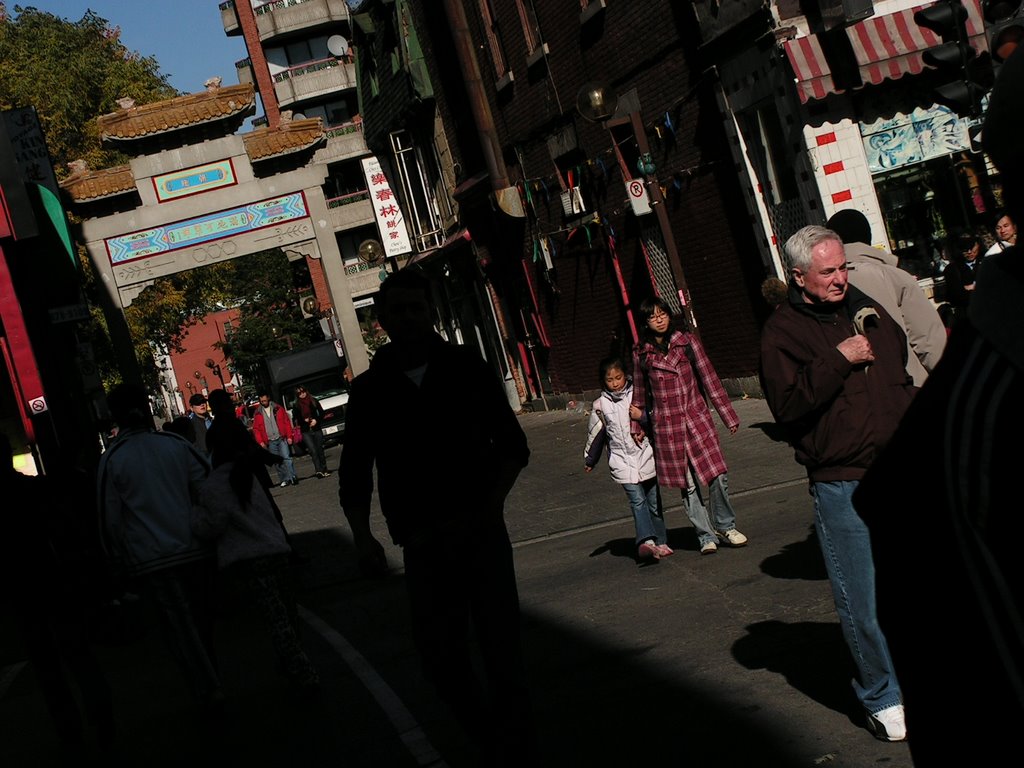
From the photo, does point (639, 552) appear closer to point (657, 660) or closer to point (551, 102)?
point (657, 660)

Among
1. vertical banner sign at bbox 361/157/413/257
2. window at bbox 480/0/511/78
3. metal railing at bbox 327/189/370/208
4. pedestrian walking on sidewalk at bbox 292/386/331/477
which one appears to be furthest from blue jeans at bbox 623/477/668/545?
metal railing at bbox 327/189/370/208

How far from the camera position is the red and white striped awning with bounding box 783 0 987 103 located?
15305 millimetres

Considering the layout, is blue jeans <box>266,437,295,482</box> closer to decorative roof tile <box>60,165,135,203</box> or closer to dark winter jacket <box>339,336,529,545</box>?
decorative roof tile <box>60,165,135,203</box>

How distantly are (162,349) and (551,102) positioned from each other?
27004 mm

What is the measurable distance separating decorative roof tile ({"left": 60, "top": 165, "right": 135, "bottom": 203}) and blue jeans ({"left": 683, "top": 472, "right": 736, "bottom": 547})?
90.3ft

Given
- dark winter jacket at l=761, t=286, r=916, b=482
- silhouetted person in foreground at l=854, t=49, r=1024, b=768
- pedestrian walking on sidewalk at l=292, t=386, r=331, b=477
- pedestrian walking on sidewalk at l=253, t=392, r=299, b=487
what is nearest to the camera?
silhouetted person in foreground at l=854, t=49, r=1024, b=768

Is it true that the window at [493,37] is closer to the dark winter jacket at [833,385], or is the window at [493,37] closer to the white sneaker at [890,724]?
the dark winter jacket at [833,385]

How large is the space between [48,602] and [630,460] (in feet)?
13.4

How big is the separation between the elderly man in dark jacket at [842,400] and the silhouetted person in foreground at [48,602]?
4452mm

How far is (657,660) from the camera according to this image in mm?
7066

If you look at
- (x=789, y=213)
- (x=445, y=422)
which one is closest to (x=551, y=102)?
(x=789, y=213)

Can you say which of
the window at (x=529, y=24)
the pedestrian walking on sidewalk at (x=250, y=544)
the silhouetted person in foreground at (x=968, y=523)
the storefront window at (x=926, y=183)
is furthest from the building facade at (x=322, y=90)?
the silhouetted person in foreground at (x=968, y=523)

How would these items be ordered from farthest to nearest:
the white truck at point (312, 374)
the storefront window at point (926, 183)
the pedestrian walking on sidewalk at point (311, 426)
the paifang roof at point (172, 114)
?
1. the white truck at point (312, 374)
2. the paifang roof at point (172, 114)
3. the pedestrian walking on sidewalk at point (311, 426)
4. the storefront window at point (926, 183)

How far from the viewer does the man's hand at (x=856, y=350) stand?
16.6 ft
